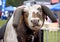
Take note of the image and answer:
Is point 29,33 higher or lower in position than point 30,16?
lower

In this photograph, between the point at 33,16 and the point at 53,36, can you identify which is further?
the point at 53,36

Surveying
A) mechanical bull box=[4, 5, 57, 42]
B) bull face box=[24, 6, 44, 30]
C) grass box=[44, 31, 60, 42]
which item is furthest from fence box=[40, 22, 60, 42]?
bull face box=[24, 6, 44, 30]

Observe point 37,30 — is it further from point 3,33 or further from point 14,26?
point 3,33

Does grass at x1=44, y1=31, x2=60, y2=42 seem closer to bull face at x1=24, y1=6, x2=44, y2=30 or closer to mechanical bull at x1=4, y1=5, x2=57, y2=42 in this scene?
mechanical bull at x1=4, y1=5, x2=57, y2=42

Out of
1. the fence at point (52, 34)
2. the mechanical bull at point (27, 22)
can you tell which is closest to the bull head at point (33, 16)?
the mechanical bull at point (27, 22)

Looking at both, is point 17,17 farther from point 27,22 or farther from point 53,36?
point 53,36

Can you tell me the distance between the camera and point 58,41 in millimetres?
7645

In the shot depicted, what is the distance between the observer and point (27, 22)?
287 cm

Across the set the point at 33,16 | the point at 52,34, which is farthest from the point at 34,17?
the point at 52,34

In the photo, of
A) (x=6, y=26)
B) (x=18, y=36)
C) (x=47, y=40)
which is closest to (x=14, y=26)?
(x=18, y=36)

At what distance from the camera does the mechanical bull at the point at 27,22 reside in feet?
9.25

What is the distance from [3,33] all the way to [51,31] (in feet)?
14.2

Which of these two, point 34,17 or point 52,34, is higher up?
point 34,17

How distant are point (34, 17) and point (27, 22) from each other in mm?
100
